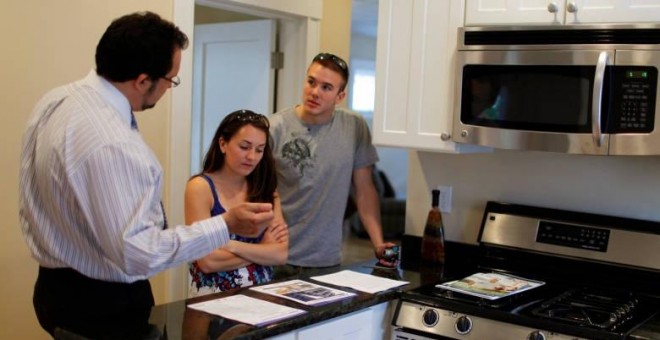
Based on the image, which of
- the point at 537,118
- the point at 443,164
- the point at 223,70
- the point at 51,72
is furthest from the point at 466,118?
the point at 223,70

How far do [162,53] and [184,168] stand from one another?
→ 63.0 inches

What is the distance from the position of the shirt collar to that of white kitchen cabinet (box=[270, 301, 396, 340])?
2.36 ft

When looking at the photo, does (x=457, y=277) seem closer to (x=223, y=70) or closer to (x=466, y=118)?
(x=466, y=118)

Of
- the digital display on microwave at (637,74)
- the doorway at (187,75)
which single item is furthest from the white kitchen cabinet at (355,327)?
the doorway at (187,75)

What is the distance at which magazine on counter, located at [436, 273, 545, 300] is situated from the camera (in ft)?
8.07

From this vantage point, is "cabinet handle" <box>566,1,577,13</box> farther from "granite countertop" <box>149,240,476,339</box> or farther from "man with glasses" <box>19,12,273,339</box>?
"man with glasses" <box>19,12,273,339</box>

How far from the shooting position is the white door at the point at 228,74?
417 cm

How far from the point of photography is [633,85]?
237 cm

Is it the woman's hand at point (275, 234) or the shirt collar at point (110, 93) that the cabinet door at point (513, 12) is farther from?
the shirt collar at point (110, 93)

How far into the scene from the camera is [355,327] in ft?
7.62

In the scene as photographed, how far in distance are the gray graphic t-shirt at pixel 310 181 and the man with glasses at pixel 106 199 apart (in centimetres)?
99

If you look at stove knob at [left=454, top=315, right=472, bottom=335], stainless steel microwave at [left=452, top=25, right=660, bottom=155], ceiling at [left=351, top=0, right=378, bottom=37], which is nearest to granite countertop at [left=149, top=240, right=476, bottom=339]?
stove knob at [left=454, top=315, right=472, bottom=335]

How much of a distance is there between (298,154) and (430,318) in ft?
3.05

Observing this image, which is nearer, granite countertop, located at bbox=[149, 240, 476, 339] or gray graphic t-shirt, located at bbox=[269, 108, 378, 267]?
granite countertop, located at bbox=[149, 240, 476, 339]
